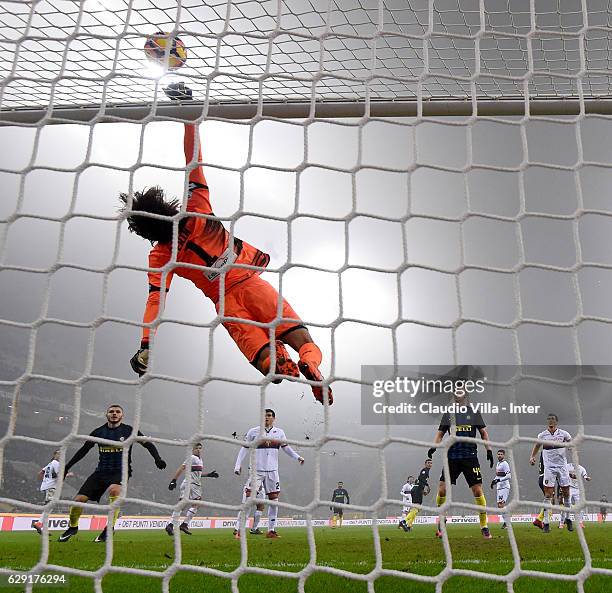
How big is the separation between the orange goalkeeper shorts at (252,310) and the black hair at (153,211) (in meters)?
0.39

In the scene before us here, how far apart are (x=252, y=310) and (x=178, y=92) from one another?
942 mm

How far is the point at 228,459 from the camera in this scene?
2705 centimetres

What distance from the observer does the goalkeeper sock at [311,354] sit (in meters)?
2.52

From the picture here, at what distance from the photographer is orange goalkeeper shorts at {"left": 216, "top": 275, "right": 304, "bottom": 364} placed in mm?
2594

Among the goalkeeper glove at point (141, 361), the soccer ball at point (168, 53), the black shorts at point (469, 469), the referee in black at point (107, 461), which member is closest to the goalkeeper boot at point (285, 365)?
the goalkeeper glove at point (141, 361)

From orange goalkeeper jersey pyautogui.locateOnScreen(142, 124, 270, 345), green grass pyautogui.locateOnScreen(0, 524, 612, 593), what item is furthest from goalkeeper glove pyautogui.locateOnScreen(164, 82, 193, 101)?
green grass pyautogui.locateOnScreen(0, 524, 612, 593)

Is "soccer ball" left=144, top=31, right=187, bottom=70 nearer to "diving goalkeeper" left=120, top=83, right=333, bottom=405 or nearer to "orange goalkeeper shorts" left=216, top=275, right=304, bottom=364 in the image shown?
"diving goalkeeper" left=120, top=83, right=333, bottom=405

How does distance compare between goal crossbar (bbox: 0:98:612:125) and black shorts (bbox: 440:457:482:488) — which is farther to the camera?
black shorts (bbox: 440:457:482:488)

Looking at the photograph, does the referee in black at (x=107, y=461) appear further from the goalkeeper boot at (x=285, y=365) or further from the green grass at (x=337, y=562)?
the goalkeeper boot at (x=285, y=365)

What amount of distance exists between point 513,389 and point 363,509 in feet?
1.80

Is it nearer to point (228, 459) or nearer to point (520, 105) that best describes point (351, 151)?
point (520, 105)

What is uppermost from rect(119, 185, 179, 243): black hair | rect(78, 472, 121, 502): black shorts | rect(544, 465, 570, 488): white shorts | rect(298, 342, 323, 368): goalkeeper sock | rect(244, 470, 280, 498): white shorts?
rect(119, 185, 179, 243): black hair

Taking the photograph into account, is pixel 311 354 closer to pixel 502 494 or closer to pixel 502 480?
pixel 502 480

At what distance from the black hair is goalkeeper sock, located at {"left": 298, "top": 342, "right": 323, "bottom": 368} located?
2.47 feet
